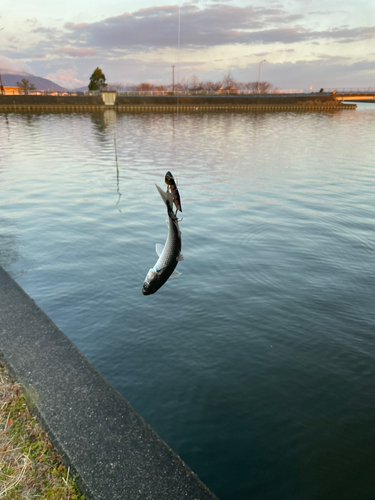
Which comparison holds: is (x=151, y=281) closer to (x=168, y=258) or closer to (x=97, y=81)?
(x=168, y=258)

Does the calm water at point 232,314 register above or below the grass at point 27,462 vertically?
below

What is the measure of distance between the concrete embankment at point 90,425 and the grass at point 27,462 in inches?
4.5

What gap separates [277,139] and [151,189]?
26434 millimetres

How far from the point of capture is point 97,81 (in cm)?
12900

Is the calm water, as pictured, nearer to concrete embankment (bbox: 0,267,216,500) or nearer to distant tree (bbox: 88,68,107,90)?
concrete embankment (bbox: 0,267,216,500)

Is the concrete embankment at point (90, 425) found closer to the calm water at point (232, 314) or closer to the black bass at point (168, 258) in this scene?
the calm water at point (232, 314)

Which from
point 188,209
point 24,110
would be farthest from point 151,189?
point 24,110

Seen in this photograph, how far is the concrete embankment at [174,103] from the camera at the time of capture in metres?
95.6

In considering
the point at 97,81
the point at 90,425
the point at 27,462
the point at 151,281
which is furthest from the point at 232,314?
the point at 97,81

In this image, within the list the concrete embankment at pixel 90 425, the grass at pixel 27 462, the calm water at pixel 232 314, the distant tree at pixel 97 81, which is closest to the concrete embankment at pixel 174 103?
the distant tree at pixel 97 81

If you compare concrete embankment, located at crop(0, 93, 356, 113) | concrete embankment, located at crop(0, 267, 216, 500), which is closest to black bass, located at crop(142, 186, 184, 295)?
concrete embankment, located at crop(0, 267, 216, 500)

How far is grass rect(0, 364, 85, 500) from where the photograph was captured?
399cm

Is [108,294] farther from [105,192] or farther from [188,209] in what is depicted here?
[105,192]

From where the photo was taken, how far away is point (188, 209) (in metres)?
16.9
